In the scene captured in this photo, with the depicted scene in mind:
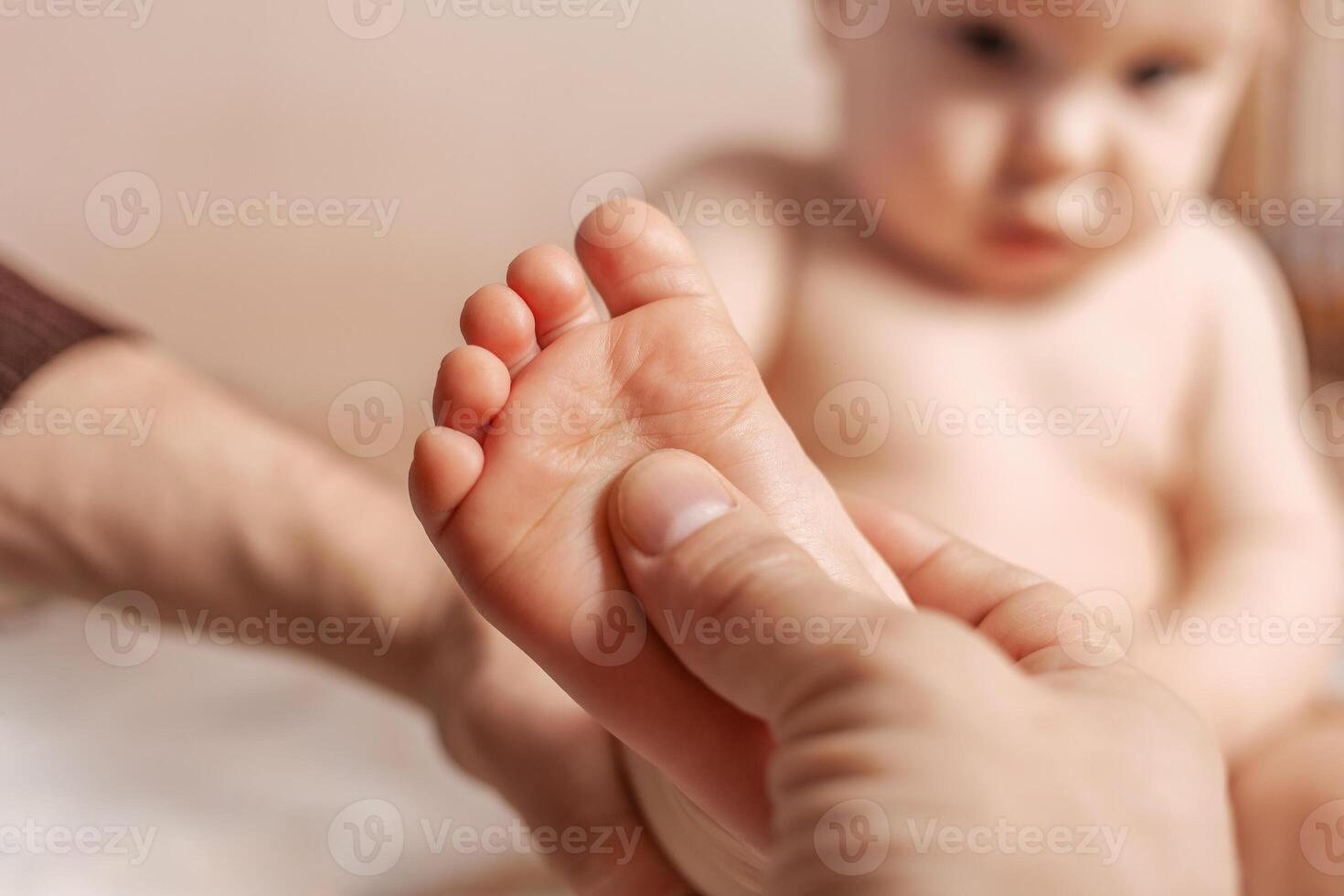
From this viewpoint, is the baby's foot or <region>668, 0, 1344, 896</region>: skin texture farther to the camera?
<region>668, 0, 1344, 896</region>: skin texture

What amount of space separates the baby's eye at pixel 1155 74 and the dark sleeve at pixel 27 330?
2.14ft

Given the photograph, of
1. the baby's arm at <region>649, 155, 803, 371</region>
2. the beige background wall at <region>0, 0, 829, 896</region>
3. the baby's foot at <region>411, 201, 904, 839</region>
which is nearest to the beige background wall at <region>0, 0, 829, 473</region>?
the beige background wall at <region>0, 0, 829, 896</region>

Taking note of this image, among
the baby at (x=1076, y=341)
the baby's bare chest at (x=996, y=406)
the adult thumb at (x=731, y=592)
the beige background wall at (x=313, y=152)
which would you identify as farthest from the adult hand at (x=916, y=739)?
the beige background wall at (x=313, y=152)

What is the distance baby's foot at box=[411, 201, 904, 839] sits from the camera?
452 mm

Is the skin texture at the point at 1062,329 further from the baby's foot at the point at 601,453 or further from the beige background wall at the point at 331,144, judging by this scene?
the baby's foot at the point at 601,453

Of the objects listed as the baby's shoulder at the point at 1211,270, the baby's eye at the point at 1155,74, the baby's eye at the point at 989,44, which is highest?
the baby's eye at the point at 989,44

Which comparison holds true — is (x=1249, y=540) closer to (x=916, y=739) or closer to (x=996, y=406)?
(x=996, y=406)

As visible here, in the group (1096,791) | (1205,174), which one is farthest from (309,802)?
(1205,174)

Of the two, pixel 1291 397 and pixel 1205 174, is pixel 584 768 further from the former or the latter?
pixel 1205 174

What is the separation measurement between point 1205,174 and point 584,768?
103cm

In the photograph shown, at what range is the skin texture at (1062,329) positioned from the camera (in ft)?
2.50

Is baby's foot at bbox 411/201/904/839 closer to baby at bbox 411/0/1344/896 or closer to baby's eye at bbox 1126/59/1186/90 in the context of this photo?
baby at bbox 411/0/1344/896

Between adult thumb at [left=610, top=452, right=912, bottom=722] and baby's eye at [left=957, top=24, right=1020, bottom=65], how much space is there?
0.42m

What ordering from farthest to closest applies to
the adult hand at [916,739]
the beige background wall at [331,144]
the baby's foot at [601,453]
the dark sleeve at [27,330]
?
the beige background wall at [331,144], the dark sleeve at [27,330], the baby's foot at [601,453], the adult hand at [916,739]
